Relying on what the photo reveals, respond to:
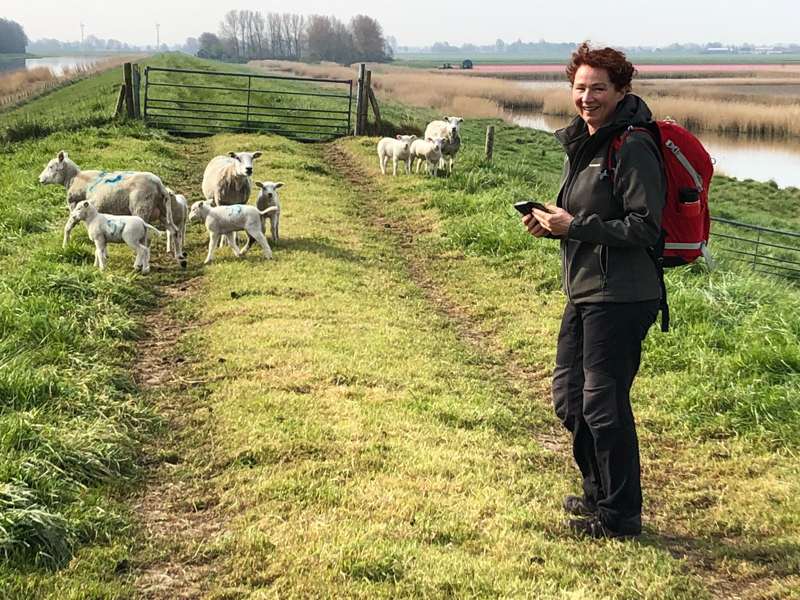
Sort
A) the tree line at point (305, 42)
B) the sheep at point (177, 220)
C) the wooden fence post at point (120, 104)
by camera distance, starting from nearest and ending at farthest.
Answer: the sheep at point (177, 220), the wooden fence post at point (120, 104), the tree line at point (305, 42)

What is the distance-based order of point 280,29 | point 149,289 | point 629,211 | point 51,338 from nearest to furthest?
point 629,211 < point 51,338 < point 149,289 < point 280,29

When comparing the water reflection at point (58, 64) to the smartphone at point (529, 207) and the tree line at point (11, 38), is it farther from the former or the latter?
the smartphone at point (529, 207)

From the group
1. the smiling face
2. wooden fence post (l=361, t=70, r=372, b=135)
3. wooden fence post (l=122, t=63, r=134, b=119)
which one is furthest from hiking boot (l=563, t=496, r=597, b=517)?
wooden fence post (l=122, t=63, r=134, b=119)

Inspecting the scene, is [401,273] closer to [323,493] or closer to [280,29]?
[323,493]

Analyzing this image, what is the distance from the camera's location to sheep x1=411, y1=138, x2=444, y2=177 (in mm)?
16828

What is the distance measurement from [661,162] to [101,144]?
17.0m

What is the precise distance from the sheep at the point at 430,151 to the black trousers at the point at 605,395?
12824mm

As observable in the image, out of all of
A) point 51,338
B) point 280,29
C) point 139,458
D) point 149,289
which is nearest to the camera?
point 139,458

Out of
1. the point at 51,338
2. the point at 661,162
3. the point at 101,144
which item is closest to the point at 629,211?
the point at 661,162

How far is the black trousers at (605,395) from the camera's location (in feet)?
13.2

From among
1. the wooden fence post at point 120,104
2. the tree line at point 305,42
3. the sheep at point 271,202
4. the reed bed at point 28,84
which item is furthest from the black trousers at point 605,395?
the tree line at point 305,42

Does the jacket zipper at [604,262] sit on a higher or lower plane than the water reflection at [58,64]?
lower

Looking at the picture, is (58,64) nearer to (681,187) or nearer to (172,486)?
(172,486)

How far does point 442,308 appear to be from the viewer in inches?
365
